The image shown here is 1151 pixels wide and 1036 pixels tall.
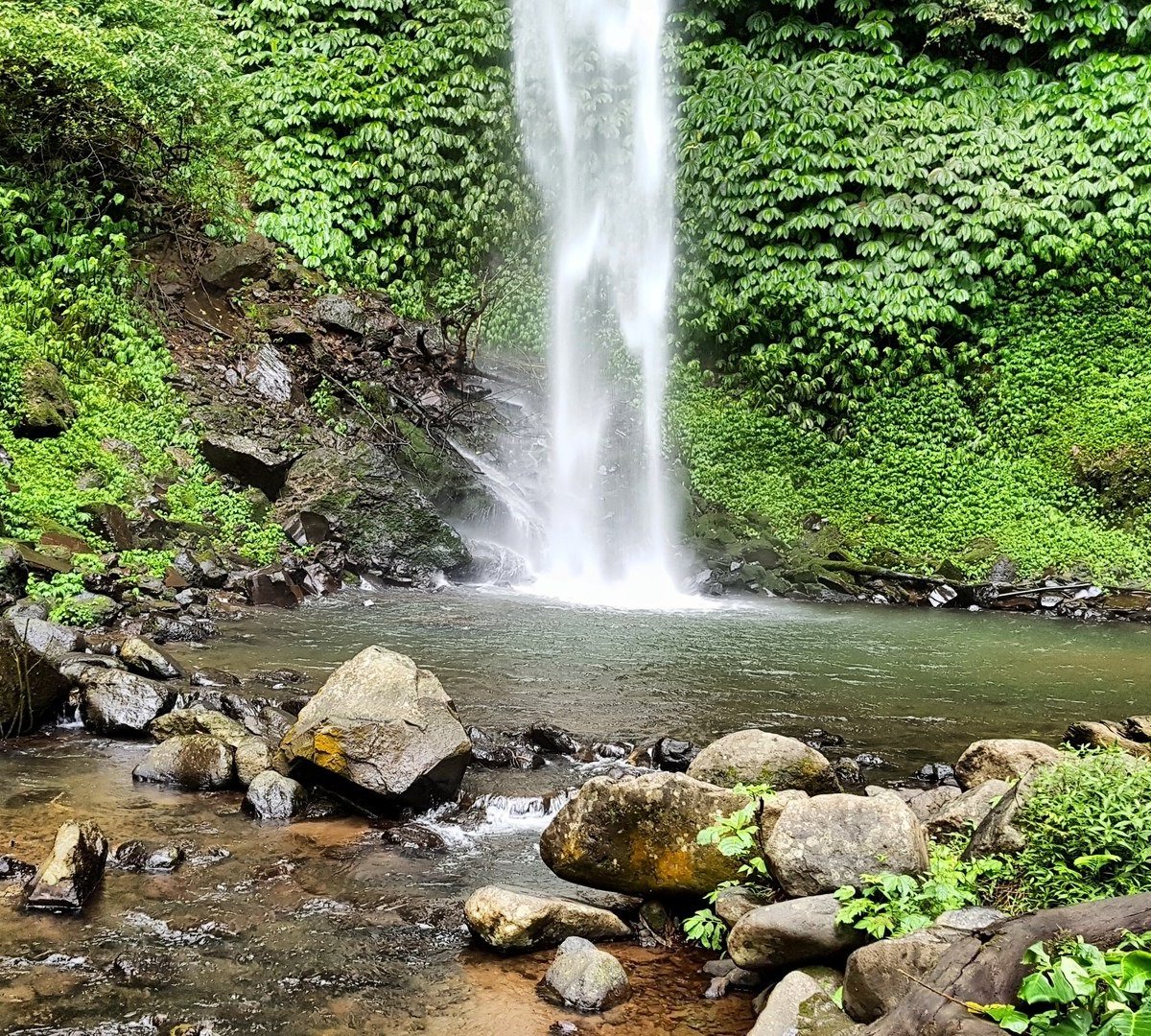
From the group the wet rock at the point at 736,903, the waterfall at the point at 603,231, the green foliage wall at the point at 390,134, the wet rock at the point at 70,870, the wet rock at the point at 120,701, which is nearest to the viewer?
the wet rock at the point at 736,903

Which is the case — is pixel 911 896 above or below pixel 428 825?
above

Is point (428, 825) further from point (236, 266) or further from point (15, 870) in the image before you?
point (236, 266)

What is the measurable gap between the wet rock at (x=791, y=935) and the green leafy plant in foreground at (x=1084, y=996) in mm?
990

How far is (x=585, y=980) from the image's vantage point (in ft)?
12.2

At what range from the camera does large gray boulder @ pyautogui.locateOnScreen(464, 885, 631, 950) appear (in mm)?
4000

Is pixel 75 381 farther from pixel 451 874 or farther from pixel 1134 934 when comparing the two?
pixel 1134 934

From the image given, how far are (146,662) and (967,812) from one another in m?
6.16

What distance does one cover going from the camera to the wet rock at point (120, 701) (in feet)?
21.3

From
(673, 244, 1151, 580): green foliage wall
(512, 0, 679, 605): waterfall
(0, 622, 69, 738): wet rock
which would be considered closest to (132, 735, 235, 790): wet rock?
(0, 622, 69, 738): wet rock

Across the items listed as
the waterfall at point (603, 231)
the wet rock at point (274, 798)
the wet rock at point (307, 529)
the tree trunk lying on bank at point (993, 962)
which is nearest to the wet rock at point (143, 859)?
the wet rock at point (274, 798)

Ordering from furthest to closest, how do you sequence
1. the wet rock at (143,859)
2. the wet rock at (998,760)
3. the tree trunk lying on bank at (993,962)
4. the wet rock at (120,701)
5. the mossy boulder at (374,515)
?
the mossy boulder at (374,515) < the wet rock at (120,701) < the wet rock at (998,760) < the wet rock at (143,859) < the tree trunk lying on bank at (993,962)

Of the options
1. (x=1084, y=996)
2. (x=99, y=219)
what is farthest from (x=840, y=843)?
(x=99, y=219)

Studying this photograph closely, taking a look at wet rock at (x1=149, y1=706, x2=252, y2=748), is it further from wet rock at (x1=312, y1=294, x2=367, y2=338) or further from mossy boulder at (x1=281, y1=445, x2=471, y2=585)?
wet rock at (x1=312, y1=294, x2=367, y2=338)

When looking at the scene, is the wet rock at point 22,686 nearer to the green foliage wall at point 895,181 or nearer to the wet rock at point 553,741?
the wet rock at point 553,741
